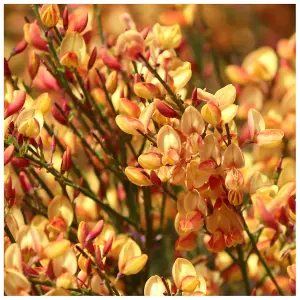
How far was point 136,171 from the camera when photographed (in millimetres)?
724

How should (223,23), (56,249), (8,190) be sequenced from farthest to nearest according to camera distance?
1. (223,23)
2. (8,190)
3. (56,249)

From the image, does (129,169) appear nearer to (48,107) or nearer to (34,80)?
(48,107)

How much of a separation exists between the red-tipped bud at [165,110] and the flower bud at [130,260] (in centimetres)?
14

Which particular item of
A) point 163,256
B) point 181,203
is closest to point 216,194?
point 181,203

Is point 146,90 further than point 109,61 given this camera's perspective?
No

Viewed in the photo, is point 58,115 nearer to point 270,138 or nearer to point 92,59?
point 92,59

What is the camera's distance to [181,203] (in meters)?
0.75

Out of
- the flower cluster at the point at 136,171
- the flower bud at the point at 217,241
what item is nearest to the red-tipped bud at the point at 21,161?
the flower cluster at the point at 136,171

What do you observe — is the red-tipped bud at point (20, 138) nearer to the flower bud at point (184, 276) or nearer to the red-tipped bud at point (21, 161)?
the red-tipped bud at point (21, 161)

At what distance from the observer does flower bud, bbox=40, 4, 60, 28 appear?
2.61 ft

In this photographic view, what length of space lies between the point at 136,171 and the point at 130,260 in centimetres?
9

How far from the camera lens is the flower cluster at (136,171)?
0.70 m

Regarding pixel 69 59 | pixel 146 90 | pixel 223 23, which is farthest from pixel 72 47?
pixel 223 23

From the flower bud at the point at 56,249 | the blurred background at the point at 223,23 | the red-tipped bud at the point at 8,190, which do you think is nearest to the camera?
the flower bud at the point at 56,249
